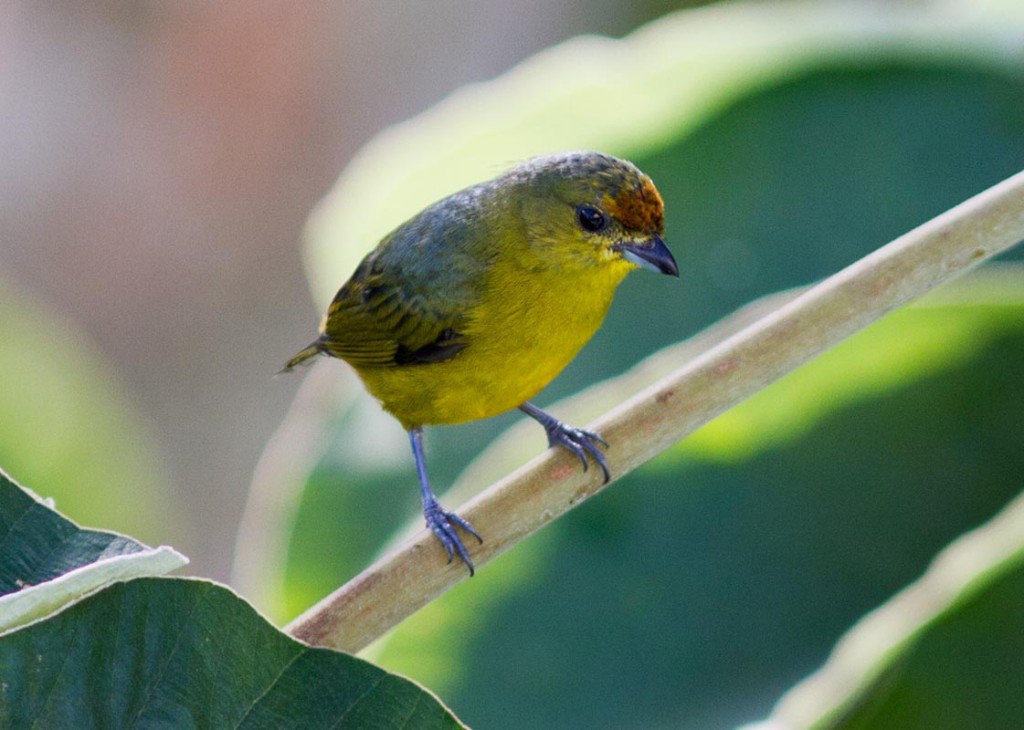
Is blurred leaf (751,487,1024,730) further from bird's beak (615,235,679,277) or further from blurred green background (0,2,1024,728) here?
bird's beak (615,235,679,277)

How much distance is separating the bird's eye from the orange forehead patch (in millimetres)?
21

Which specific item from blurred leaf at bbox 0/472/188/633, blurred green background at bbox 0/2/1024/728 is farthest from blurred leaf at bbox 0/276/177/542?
blurred leaf at bbox 0/472/188/633

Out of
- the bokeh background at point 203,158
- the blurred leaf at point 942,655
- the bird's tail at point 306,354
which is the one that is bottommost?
the blurred leaf at point 942,655

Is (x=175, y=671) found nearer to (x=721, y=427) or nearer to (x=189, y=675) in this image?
(x=189, y=675)

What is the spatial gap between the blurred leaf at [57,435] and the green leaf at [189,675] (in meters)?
1.20

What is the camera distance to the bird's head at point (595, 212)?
59.1 inches

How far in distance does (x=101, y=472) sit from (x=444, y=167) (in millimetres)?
733

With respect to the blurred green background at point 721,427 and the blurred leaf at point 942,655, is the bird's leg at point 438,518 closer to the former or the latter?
the blurred green background at point 721,427

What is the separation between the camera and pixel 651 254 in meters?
1.50

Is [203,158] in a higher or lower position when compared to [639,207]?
higher

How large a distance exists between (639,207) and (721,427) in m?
0.27

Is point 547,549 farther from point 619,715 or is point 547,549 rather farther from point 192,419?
point 192,419

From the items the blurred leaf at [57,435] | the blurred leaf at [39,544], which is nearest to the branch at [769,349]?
the blurred leaf at [39,544]

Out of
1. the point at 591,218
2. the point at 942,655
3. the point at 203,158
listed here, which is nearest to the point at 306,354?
the point at 591,218
